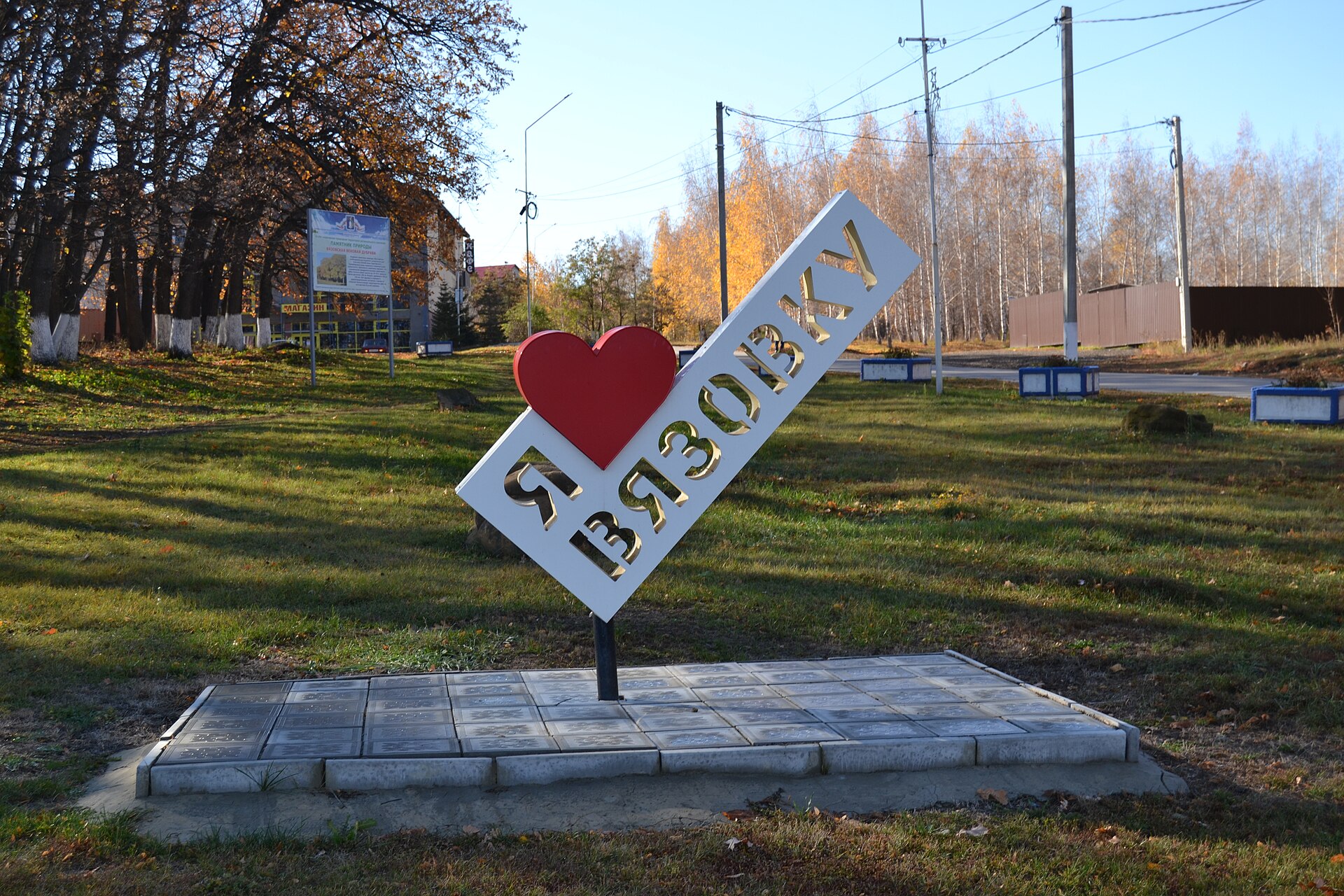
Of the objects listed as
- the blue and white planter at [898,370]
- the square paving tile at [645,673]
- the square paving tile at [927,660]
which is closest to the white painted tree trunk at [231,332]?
the blue and white planter at [898,370]

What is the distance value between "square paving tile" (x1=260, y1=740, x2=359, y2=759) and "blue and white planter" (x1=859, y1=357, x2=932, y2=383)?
22.9 metres

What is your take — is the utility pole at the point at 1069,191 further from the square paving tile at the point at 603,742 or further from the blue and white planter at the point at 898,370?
the square paving tile at the point at 603,742

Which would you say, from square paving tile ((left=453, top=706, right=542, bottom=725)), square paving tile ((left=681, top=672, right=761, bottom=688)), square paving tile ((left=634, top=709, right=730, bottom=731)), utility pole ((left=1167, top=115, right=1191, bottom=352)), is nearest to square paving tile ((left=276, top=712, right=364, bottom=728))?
square paving tile ((left=453, top=706, right=542, bottom=725))

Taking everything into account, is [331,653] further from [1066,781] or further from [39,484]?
[39,484]

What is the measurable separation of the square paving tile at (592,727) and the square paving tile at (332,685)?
1170 mm

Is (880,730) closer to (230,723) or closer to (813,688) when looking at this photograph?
(813,688)

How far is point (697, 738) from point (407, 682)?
1701 millimetres

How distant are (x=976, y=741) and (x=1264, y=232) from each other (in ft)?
255

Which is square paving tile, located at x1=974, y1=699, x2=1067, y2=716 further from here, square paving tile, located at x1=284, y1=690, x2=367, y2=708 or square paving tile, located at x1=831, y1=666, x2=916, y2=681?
square paving tile, located at x1=284, y1=690, x2=367, y2=708

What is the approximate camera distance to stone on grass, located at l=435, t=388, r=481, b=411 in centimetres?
1883

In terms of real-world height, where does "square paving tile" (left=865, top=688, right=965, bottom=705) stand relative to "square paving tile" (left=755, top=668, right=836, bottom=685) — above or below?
below

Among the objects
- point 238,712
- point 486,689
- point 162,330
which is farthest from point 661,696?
point 162,330

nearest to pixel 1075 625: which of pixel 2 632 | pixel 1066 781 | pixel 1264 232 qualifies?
pixel 1066 781

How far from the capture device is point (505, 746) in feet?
15.0
